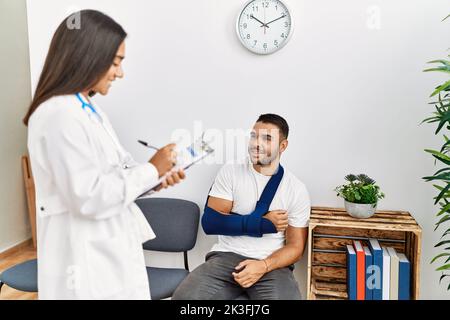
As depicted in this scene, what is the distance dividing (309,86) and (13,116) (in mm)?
2502

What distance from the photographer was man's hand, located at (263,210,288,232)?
1.99 metres

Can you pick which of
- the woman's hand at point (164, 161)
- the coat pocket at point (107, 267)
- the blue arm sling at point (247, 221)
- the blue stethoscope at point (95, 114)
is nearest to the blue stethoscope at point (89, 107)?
the blue stethoscope at point (95, 114)

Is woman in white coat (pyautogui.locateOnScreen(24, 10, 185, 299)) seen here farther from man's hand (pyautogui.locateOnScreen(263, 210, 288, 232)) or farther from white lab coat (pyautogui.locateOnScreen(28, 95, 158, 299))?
man's hand (pyautogui.locateOnScreen(263, 210, 288, 232))

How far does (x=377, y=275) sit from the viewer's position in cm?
199

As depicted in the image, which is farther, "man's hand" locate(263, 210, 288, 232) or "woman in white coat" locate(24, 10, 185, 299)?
"man's hand" locate(263, 210, 288, 232)

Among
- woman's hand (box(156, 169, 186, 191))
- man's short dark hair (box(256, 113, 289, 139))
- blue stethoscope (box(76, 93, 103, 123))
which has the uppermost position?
blue stethoscope (box(76, 93, 103, 123))

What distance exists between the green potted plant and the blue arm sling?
34 cm

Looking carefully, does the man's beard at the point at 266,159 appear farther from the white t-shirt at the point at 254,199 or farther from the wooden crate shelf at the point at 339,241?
the wooden crate shelf at the point at 339,241

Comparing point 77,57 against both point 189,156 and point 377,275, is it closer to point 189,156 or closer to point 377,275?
point 189,156

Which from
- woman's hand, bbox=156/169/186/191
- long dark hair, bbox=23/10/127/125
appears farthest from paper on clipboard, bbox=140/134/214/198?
long dark hair, bbox=23/10/127/125

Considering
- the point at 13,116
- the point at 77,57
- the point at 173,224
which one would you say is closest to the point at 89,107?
the point at 77,57

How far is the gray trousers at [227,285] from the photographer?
185 centimetres
